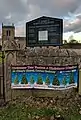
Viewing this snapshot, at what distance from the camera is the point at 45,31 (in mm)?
13320

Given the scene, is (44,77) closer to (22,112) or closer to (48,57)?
(48,57)

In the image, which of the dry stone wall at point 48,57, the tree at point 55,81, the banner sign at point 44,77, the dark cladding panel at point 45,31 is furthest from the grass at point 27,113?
the dark cladding panel at point 45,31

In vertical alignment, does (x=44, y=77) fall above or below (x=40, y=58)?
below

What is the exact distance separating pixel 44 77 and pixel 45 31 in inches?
212

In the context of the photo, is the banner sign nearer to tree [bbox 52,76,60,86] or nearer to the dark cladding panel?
tree [bbox 52,76,60,86]

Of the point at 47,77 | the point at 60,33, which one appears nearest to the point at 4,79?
the point at 47,77

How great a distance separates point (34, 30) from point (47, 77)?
5597mm

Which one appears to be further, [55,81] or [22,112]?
[55,81]

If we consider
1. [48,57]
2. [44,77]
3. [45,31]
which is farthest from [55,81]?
[45,31]

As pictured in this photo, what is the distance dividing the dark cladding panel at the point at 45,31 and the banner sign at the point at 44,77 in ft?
15.4

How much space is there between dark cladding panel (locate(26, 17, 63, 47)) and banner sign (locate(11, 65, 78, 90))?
468 centimetres

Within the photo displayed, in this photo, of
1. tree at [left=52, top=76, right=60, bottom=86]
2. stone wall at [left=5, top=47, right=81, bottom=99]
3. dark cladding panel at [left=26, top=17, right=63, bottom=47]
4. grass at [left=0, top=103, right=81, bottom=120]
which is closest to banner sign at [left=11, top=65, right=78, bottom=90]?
tree at [left=52, top=76, right=60, bottom=86]

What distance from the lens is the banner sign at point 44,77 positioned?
326 inches

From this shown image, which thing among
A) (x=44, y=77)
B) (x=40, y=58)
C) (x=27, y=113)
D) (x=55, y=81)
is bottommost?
(x=27, y=113)
